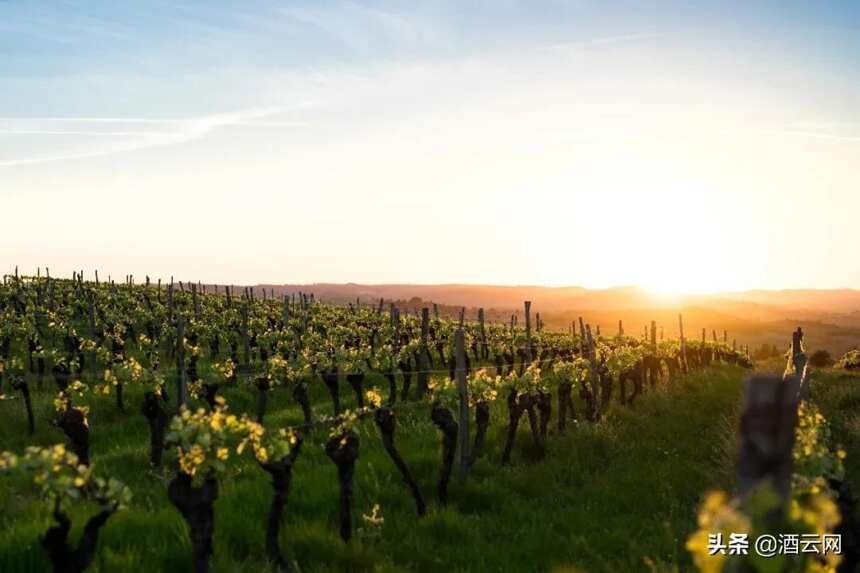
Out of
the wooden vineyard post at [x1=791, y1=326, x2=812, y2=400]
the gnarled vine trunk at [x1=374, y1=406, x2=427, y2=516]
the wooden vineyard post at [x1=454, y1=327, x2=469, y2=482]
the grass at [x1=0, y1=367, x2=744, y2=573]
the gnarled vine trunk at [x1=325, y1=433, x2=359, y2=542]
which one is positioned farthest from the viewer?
the wooden vineyard post at [x1=454, y1=327, x2=469, y2=482]

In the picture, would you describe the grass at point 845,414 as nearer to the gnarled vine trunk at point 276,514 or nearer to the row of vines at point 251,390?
the row of vines at point 251,390

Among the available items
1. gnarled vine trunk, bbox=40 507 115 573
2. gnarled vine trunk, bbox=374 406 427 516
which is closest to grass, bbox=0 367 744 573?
gnarled vine trunk, bbox=374 406 427 516

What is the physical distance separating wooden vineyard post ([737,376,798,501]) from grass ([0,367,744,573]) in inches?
102

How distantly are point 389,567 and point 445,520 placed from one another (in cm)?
253

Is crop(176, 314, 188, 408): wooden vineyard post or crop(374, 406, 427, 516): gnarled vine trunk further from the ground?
crop(176, 314, 188, 408): wooden vineyard post

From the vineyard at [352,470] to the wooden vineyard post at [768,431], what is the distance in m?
0.15

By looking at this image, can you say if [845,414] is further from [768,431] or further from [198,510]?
[768,431]

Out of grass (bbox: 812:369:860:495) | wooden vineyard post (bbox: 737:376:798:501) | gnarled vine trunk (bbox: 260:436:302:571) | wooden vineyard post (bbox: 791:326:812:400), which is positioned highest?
wooden vineyard post (bbox: 737:376:798:501)

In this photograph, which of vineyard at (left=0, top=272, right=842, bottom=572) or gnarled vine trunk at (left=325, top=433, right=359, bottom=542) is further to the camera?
gnarled vine trunk at (left=325, top=433, right=359, bottom=542)

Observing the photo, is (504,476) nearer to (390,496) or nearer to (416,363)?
(390,496)

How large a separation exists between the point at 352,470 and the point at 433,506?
2.50 m

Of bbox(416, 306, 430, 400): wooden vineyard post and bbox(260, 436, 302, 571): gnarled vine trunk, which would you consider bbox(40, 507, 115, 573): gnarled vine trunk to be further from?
bbox(416, 306, 430, 400): wooden vineyard post

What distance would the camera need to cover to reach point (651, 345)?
3659 centimetres

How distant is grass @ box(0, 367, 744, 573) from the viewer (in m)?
10.9
